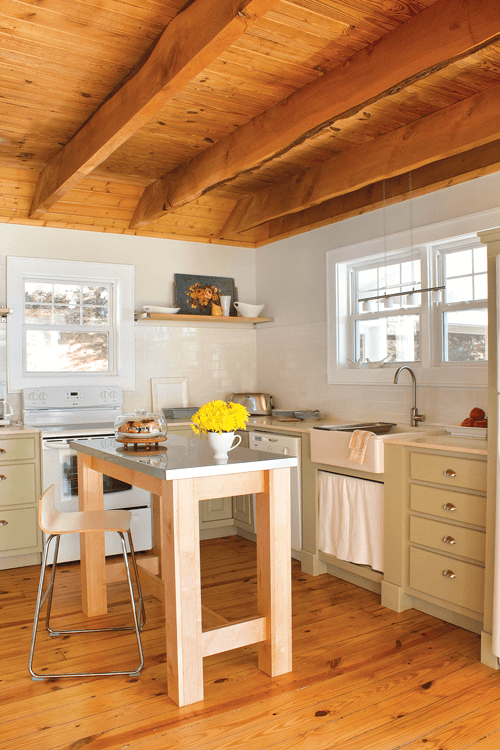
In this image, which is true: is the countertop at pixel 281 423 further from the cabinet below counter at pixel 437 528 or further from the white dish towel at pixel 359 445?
the cabinet below counter at pixel 437 528

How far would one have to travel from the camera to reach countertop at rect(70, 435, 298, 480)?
97.7 inches

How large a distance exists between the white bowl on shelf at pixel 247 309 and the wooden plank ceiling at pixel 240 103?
0.74 meters

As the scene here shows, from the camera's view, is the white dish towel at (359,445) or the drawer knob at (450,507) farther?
the white dish towel at (359,445)

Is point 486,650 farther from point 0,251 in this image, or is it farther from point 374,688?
point 0,251

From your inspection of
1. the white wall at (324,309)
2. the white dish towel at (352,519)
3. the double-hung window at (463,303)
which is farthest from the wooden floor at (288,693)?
the double-hung window at (463,303)

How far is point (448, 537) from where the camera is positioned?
322cm

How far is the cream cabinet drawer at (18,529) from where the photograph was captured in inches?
171

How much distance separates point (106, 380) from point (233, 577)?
2068 mm

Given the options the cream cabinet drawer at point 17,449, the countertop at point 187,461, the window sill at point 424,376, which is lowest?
the cream cabinet drawer at point 17,449

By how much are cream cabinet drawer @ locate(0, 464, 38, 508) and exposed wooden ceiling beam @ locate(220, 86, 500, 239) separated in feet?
8.89

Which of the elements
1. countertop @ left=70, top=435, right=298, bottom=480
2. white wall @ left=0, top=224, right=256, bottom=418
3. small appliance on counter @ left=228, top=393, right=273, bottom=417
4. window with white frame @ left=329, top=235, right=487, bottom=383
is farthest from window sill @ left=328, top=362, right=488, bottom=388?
countertop @ left=70, top=435, right=298, bottom=480

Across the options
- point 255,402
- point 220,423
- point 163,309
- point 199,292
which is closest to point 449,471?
point 220,423

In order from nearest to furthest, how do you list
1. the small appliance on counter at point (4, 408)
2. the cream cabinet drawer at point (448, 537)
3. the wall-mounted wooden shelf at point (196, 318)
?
the cream cabinet drawer at point (448, 537), the small appliance on counter at point (4, 408), the wall-mounted wooden shelf at point (196, 318)

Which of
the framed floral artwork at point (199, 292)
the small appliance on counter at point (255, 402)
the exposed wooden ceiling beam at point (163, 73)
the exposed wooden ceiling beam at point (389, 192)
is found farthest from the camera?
the framed floral artwork at point (199, 292)
